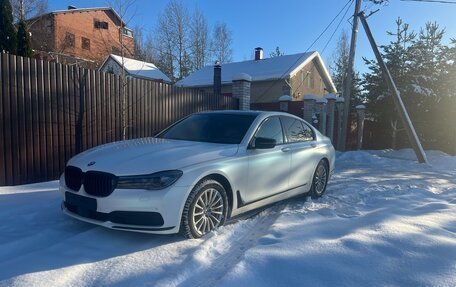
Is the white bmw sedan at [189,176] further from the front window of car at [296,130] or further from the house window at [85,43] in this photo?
the house window at [85,43]

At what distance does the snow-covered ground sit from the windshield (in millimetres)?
1153

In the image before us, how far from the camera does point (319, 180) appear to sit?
590 cm

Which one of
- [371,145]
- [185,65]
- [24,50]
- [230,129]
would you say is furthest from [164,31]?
[230,129]

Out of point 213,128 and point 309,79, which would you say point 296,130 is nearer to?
point 213,128

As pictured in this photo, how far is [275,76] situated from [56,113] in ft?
62.0

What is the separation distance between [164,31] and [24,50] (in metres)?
23.0

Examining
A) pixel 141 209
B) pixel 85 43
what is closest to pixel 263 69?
pixel 85 43

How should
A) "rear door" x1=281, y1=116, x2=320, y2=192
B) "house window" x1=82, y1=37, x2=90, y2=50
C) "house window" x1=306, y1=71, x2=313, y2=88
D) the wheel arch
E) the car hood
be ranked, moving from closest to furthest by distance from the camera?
1. the car hood
2. the wheel arch
3. "rear door" x1=281, y1=116, x2=320, y2=192
4. "house window" x1=306, y1=71, x2=313, y2=88
5. "house window" x1=82, y1=37, x2=90, y2=50

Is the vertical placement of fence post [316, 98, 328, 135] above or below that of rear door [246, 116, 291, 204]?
above

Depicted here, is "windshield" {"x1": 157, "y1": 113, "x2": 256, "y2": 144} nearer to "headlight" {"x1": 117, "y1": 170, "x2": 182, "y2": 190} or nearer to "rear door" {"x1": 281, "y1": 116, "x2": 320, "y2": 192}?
"rear door" {"x1": 281, "y1": 116, "x2": 320, "y2": 192}

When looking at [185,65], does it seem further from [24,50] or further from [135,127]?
[135,127]

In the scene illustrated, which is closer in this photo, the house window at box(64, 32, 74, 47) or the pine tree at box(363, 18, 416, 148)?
the pine tree at box(363, 18, 416, 148)

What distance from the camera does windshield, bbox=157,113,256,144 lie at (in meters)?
4.45

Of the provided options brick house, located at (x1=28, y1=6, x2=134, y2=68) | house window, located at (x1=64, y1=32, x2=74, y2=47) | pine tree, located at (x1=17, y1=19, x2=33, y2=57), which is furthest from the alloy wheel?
house window, located at (x1=64, y1=32, x2=74, y2=47)
